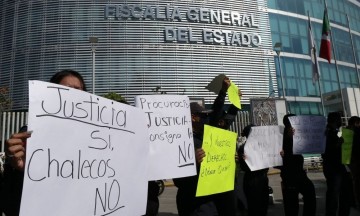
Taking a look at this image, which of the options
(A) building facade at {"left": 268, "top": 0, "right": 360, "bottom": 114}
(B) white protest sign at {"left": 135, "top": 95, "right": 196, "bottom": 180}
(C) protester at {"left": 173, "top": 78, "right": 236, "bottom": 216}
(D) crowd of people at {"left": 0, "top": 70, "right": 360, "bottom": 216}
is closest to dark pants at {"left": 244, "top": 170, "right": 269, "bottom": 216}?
(D) crowd of people at {"left": 0, "top": 70, "right": 360, "bottom": 216}

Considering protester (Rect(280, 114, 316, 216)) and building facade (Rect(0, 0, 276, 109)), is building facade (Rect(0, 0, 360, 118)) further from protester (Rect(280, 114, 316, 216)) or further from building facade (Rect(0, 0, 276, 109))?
protester (Rect(280, 114, 316, 216))

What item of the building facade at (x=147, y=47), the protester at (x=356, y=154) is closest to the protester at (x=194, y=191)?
the protester at (x=356, y=154)

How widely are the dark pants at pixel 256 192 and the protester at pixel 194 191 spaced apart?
50.8 inches

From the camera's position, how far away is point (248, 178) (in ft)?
16.0

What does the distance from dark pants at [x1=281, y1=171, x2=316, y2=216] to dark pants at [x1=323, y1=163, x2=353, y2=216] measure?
1.12 feet

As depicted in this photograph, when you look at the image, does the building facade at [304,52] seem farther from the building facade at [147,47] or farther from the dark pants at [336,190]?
the dark pants at [336,190]

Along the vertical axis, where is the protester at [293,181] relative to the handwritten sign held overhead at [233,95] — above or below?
below

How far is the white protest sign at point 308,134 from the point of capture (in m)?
4.74

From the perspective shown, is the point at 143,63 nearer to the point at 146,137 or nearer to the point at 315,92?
the point at 315,92

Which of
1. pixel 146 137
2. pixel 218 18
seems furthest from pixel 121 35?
pixel 146 137

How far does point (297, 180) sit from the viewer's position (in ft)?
15.6

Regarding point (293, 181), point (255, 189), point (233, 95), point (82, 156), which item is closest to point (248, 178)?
point (255, 189)

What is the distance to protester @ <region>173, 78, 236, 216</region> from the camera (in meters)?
3.22

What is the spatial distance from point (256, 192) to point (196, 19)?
105ft
